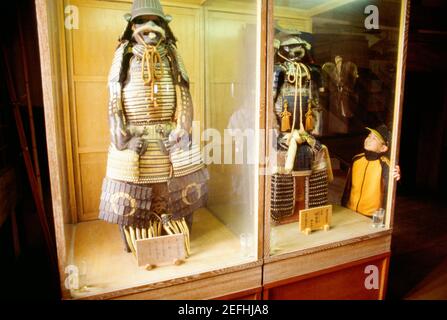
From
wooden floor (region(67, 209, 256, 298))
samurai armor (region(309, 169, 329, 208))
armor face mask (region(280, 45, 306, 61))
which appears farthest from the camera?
samurai armor (region(309, 169, 329, 208))

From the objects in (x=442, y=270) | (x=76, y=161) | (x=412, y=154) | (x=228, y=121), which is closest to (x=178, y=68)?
(x=228, y=121)

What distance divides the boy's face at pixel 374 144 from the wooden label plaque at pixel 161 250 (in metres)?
1.25

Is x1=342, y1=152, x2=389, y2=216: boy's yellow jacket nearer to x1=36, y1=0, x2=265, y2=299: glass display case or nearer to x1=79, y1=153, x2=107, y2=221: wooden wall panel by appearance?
x1=36, y1=0, x2=265, y2=299: glass display case

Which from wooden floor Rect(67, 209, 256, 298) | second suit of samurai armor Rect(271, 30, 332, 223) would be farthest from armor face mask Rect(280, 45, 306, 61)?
wooden floor Rect(67, 209, 256, 298)

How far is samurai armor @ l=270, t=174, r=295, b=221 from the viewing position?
6.37 feet

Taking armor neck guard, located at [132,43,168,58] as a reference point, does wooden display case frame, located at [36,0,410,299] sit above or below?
below

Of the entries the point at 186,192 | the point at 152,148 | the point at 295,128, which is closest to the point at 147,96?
the point at 152,148

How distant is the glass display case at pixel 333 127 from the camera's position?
184 centimetres

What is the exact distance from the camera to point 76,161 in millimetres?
2023

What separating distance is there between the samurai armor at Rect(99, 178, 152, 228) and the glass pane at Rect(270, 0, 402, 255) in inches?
26.8

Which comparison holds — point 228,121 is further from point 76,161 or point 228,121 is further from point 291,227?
point 76,161

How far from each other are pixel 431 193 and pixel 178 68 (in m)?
4.08

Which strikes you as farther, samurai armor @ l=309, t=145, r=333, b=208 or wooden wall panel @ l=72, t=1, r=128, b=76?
samurai armor @ l=309, t=145, r=333, b=208

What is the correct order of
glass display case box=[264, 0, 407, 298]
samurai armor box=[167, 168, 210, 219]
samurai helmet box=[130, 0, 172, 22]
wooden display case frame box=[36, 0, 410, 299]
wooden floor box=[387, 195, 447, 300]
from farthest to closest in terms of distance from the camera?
wooden floor box=[387, 195, 447, 300] < glass display case box=[264, 0, 407, 298] < samurai armor box=[167, 168, 210, 219] < samurai helmet box=[130, 0, 172, 22] < wooden display case frame box=[36, 0, 410, 299]
